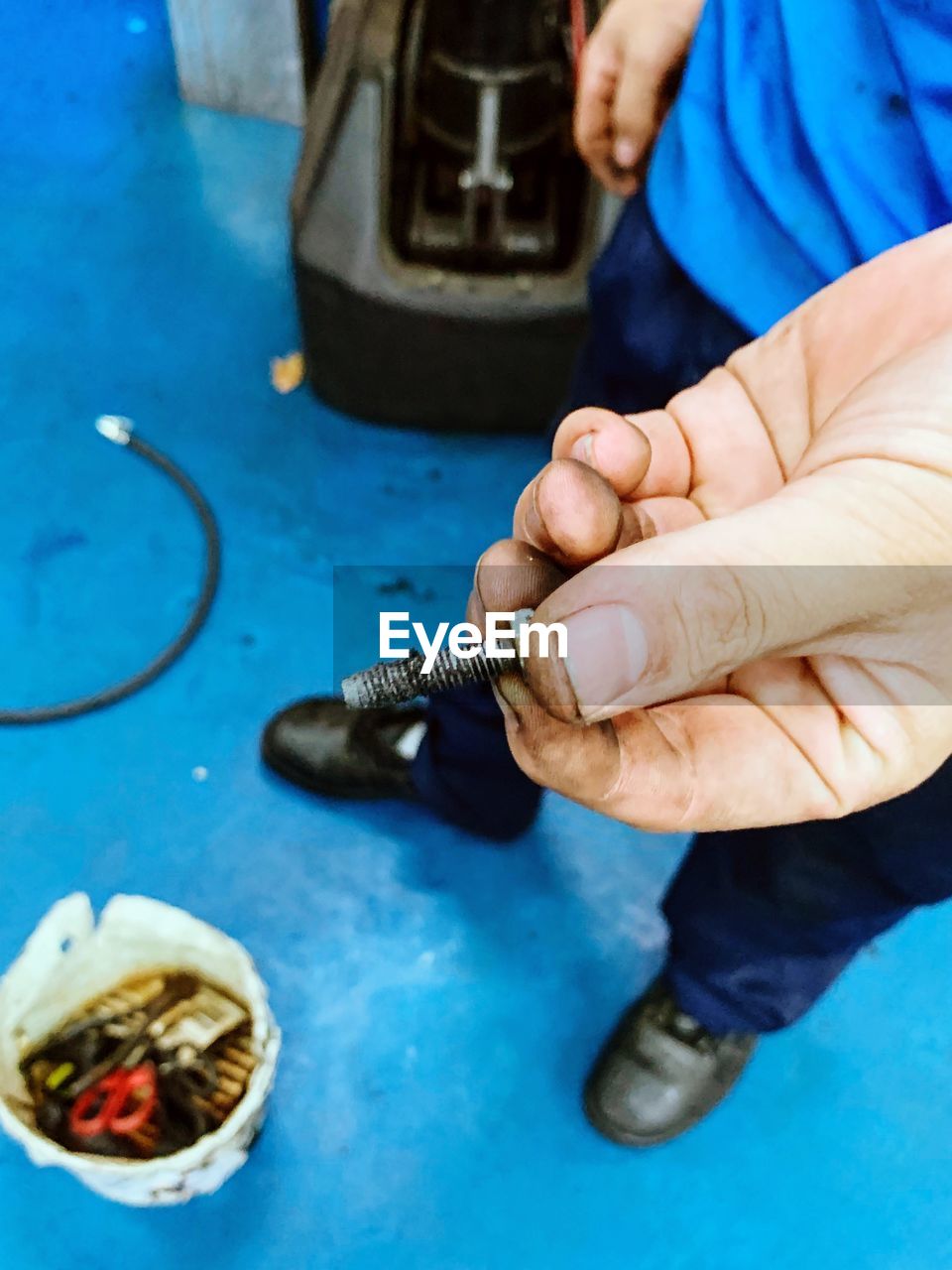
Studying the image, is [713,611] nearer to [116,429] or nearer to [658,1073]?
[658,1073]

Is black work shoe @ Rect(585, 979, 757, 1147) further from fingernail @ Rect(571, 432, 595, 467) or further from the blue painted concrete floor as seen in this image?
fingernail @ Rect(571, 432, 595, 467)

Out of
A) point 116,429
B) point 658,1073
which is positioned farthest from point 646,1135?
point 116,429

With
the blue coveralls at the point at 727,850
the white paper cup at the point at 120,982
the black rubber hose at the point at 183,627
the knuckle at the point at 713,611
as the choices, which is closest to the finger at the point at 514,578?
the knuckle at the point at 713,611

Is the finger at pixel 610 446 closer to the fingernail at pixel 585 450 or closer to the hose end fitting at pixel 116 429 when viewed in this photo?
the fingernail at pixel 585 450

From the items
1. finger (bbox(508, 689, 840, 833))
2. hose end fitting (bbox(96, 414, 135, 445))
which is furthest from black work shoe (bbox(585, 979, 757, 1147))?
hose end fitting (bbox(96, 414, 135, 445))

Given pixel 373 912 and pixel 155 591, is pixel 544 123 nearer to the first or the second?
pixel 155 591

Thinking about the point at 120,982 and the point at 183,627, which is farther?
the point at 183,627
